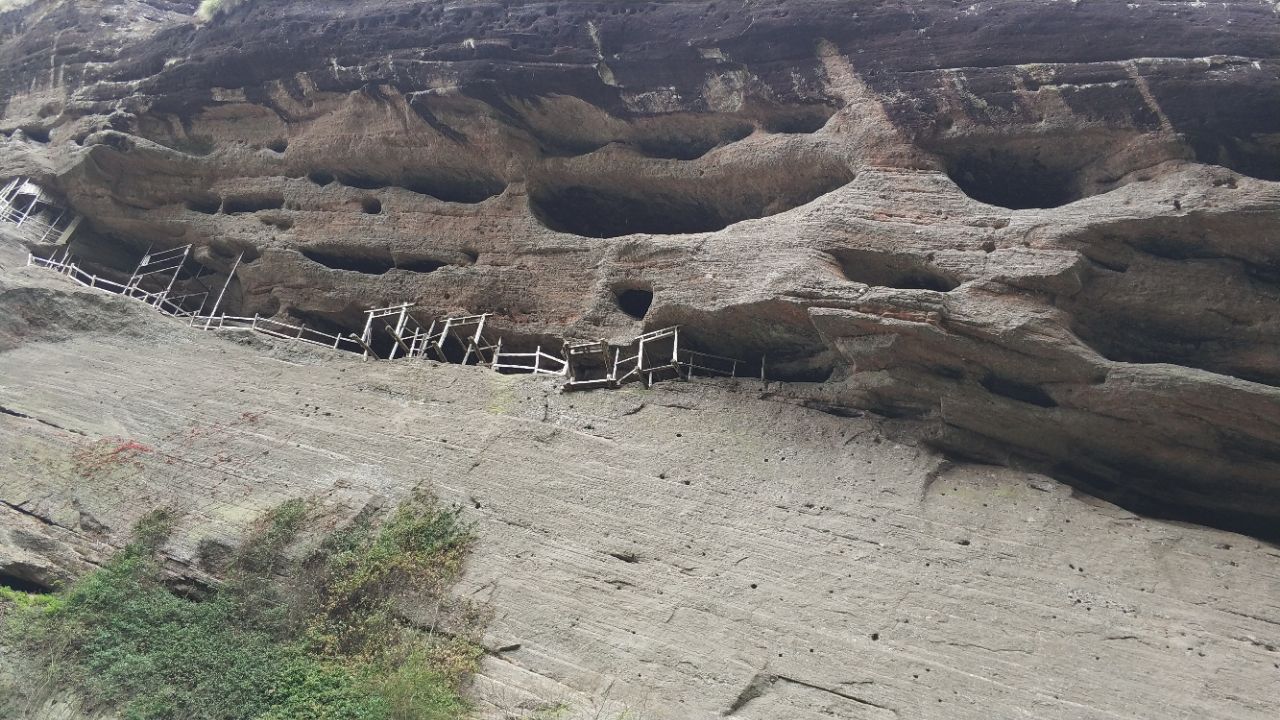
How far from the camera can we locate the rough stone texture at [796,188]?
32.3 ft

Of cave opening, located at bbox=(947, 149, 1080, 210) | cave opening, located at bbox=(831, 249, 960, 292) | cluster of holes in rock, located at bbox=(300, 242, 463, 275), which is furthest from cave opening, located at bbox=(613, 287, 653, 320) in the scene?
cave opening, located at bbox=(947, 149, 1080, 210)

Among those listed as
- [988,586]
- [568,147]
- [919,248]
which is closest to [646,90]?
[568,147]

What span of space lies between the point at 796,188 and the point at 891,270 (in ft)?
7.57

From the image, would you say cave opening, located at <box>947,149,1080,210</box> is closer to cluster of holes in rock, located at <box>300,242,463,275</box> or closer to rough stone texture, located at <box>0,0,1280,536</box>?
rough stone texture, located at <box>0,0,1280,536</box>

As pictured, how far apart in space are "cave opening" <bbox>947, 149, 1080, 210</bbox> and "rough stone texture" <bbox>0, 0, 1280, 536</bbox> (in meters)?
0.04

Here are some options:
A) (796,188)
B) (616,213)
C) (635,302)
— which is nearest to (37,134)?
(616,213)

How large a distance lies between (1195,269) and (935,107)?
370cm

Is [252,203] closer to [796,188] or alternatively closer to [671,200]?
[671,200]

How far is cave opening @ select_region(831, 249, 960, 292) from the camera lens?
Answer: 10852mm

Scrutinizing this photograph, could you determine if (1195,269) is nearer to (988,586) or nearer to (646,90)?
(988,586)

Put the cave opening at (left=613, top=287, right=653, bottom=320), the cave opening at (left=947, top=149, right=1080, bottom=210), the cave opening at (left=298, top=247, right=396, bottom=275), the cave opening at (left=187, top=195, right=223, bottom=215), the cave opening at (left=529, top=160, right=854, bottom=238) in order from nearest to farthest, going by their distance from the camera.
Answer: the cave opening at (left=947, top=149, right=1080, bottom=210) → the cave opening at (left=529, top=160, right=854, bottom=238) → the cave opening at (left=613, top=287, right=653, bottom=320) → the cave opening at (left=298, top=247, right=396, bottom=275) → the cave opening at (left=187, top=195, right=223, bottom=215)

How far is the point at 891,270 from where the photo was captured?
1108cm

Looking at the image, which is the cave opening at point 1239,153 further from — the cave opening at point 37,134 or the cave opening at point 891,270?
the cave opening at point 37,134

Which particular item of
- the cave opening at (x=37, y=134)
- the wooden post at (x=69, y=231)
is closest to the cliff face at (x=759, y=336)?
the wooden post at (x=69, y=231)
